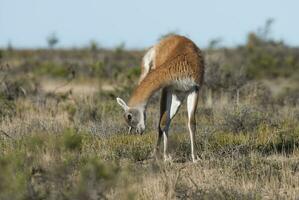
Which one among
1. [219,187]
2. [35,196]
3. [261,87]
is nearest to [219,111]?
[261,87]

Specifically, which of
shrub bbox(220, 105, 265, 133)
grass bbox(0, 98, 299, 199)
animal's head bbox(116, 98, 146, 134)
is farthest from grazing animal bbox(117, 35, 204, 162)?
shrub bbox(220, 105, 265, 133)

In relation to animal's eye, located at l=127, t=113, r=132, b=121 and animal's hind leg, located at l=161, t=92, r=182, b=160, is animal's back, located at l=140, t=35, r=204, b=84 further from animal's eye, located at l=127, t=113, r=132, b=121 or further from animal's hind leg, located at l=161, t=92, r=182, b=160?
animal's eye, located at l=127, t=113, r=132, b=121

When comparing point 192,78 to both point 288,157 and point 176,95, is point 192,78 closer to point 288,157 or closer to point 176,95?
point 176,95

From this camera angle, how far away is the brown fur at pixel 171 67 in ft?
37.8

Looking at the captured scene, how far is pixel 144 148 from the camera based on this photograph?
41.0ft

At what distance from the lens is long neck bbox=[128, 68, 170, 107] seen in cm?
1149

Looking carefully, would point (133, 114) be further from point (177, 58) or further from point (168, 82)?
point (177, 58)

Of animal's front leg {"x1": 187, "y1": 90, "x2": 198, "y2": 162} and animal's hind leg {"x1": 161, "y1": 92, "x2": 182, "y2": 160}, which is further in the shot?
animal's hind leg {"x1": 161, "y1": 92, "x2": 182, "y2": 160}

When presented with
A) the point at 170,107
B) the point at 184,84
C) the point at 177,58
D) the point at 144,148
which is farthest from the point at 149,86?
the point at 144,148

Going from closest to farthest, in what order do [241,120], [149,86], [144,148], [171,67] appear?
[149,86]
[171,67]
[144,148]
[241,120]

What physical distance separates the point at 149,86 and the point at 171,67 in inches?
20.6

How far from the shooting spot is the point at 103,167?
7625 millimetres

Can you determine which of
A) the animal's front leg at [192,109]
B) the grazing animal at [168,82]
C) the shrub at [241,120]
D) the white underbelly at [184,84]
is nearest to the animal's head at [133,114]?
the grazing animal at [168,82]

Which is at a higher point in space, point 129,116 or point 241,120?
point 129,116
